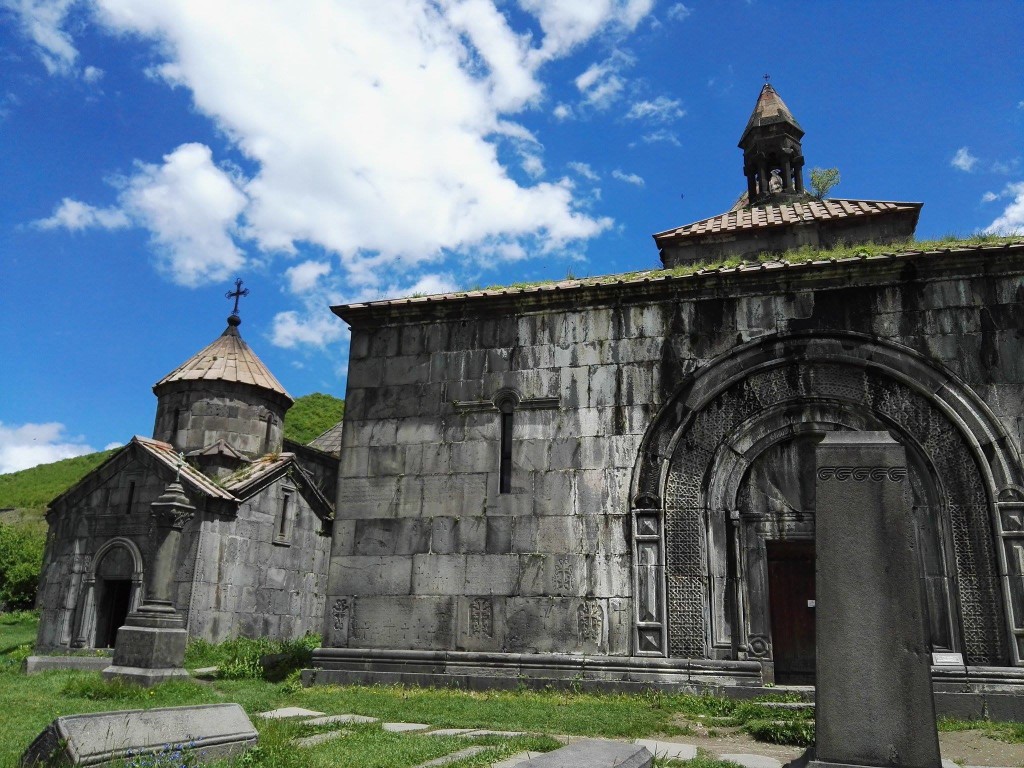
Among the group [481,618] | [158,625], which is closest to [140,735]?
[481,618]

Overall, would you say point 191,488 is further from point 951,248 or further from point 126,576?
point 951,248

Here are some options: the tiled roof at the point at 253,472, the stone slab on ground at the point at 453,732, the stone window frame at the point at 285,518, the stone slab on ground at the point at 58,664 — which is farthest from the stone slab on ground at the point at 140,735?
the stone window frame at the point at 285,518

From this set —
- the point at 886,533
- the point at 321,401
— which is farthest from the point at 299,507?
the point at 321,401

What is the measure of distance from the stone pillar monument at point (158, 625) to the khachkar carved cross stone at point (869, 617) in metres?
7.48

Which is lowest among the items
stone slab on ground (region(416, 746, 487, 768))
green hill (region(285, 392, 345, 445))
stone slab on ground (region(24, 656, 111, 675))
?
stone slab on ground (region(24, 656, 111, 675))

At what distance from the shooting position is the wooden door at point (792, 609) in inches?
339

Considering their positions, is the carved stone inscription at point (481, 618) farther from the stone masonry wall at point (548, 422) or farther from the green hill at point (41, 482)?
the green hill at point (41, 482)

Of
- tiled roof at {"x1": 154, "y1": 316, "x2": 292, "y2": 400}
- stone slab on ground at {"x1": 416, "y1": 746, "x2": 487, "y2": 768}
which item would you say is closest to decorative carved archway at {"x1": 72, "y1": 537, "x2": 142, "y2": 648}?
tiled roof at {"x1": 154, "y1": 316, "x2": 292, "y2": 400}

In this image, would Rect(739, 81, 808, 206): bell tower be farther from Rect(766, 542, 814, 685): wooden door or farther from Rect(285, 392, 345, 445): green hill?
Rect(285, 392, 345, 445): green hill

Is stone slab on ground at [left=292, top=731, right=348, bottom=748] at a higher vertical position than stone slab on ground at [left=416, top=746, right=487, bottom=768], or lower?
lower

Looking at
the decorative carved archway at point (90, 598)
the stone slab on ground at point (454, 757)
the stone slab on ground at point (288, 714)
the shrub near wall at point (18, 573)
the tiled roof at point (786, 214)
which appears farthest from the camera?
the shrub near wall at point (18, 573)

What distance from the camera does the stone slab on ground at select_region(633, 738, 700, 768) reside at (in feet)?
17.6

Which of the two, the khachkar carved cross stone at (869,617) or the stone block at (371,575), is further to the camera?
the stone block at (371,575)

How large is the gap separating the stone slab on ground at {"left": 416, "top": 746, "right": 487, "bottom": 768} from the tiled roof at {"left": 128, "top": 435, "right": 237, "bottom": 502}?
10.2 meters
